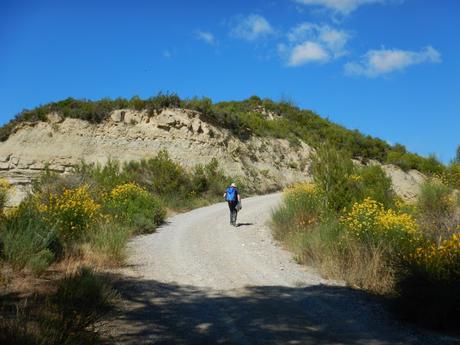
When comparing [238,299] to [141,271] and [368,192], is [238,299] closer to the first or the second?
[141,271]

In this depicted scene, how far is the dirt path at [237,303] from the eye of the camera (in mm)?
6348

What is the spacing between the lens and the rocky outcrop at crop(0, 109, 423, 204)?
96.7 ft

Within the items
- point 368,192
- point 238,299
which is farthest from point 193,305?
point 368,192

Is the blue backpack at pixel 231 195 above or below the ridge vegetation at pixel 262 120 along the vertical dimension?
below

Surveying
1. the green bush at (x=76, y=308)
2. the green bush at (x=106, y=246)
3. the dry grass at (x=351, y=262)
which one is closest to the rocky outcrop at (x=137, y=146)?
the green bush at (x=106, y=246)

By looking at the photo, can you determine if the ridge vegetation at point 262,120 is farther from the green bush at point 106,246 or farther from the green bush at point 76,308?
the green bush at point 76,308

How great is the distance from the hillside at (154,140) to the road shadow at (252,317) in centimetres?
1973

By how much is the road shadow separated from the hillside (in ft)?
64.7

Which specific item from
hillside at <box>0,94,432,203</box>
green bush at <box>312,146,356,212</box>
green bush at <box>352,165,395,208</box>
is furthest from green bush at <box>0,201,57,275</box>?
hillside at <box>0,94,432,203</box>

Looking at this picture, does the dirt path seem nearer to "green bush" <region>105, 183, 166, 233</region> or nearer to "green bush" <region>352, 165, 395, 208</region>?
"green bush" <region>105, 183, 166, 233</region>

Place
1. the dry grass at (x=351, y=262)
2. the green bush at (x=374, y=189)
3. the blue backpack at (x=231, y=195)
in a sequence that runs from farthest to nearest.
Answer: the blue backpack at (x=231, y=195) < the green bush at (x=374, y=189) < the dry grass at (x=351, y=262)

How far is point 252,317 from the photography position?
7164 mm

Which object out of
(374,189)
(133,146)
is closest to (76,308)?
(374,189)

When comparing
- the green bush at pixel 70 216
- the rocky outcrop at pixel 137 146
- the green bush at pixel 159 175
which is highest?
the rocky outcrop at pixel 137 146
